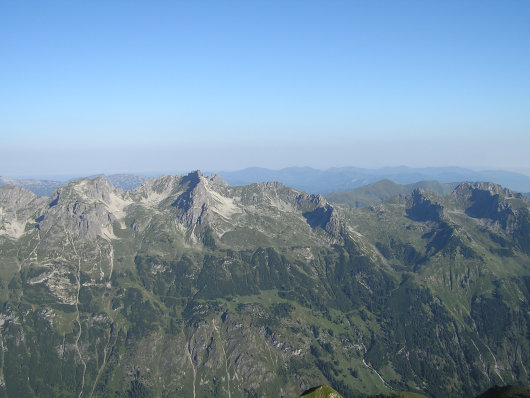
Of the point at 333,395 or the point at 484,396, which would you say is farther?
the point at 484,396

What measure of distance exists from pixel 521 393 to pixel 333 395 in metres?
110

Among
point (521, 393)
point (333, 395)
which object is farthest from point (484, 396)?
point (333, 395)

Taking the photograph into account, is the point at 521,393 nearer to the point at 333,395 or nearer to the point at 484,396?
the point at 484,396

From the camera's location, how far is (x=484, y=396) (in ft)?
611

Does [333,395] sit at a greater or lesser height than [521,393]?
greater

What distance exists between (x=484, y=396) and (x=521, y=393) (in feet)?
60.5

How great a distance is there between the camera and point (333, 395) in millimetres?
126750

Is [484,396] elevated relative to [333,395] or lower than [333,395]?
lower

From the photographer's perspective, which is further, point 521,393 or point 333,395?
point 521,393

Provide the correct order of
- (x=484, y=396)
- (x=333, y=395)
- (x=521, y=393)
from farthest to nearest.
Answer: (x=484, y=396) < (x=521, y=393) < (x=333, y=395)

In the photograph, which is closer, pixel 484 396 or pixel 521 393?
pixel 521 393

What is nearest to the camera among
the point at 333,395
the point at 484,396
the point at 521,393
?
the point at 333,395
